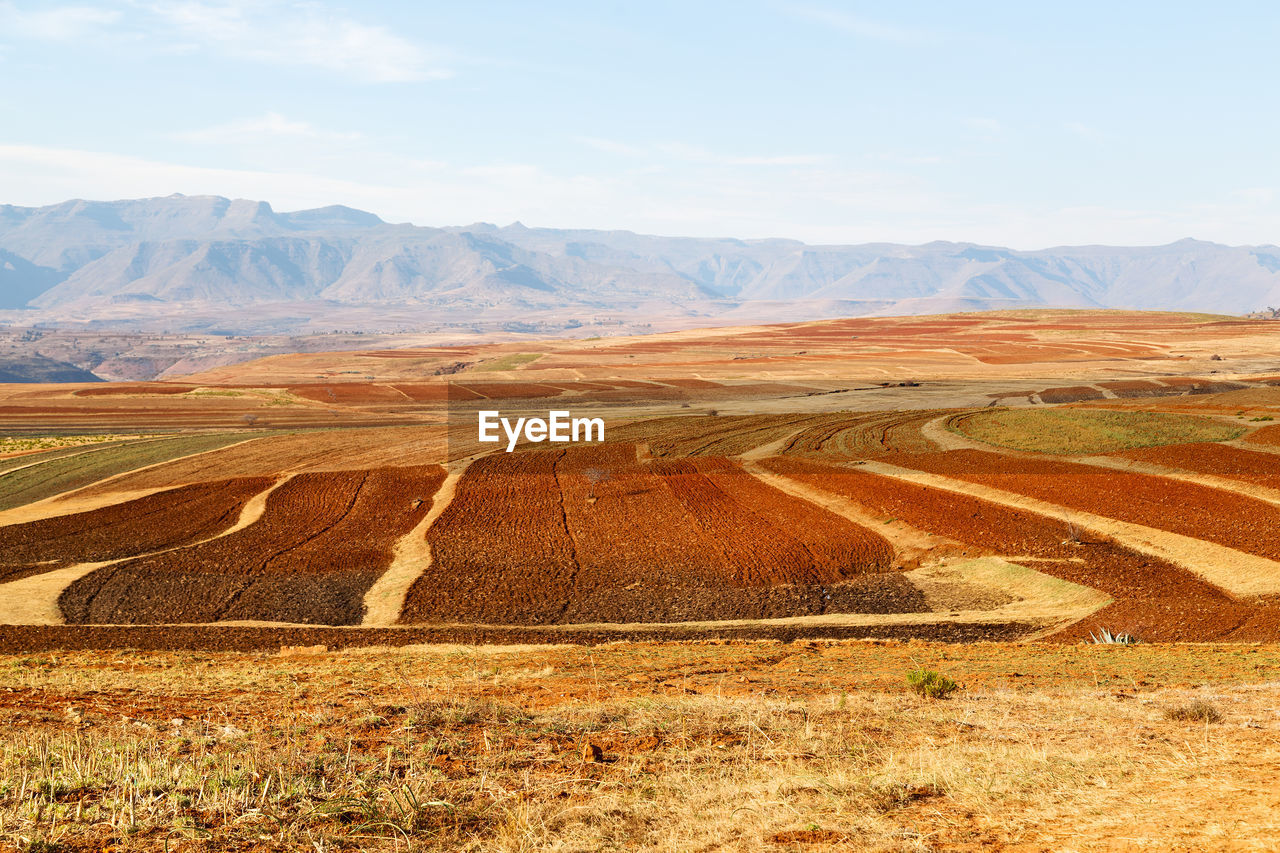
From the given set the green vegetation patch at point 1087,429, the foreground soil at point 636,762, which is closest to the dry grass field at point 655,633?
the foreground soil at point 636,762

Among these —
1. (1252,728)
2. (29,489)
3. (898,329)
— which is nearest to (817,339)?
(898,329)

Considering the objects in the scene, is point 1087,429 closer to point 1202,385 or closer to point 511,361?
point 1202,385

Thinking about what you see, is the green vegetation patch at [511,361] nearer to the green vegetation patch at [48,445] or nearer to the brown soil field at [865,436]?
the green vegetation patch at [48,445]

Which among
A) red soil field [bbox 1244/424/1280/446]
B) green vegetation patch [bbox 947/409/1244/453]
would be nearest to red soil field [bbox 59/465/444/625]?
green vegetation patch [bbox 947/409/1244/453]

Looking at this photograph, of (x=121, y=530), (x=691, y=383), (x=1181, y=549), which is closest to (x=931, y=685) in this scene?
(x=1181, y=549)

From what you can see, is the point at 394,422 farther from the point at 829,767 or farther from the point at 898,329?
the point at 898,329
